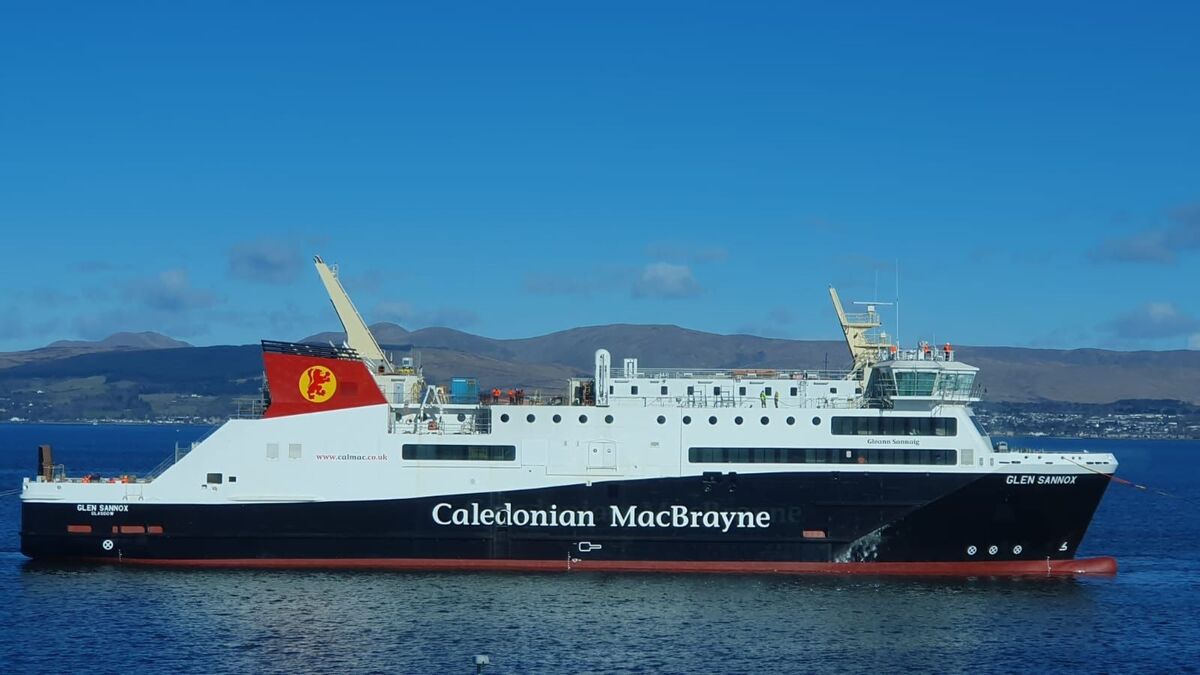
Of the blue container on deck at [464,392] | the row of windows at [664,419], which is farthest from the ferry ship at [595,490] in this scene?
the blue container on deck at [464,392]

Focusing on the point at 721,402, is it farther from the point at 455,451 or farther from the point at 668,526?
the point at 455,451

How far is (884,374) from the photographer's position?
37281 millimetres

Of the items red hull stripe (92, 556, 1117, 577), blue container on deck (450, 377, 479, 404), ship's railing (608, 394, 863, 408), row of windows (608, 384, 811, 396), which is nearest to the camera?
red hull stripe (92, 556, 1117, 577)

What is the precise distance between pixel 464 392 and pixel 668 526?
6914 mm

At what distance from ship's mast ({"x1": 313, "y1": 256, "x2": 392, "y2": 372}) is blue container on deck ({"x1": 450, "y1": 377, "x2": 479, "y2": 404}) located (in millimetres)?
2411

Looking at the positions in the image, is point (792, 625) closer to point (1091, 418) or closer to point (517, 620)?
point (517, 620)

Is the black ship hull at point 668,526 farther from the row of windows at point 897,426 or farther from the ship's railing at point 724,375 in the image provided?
the ship's railing at point 724,375

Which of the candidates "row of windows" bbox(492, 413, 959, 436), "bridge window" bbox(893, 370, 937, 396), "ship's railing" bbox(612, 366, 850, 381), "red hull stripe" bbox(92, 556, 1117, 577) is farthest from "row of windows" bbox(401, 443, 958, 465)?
"red hull stripe" bbox(92, 556, 1117, 577)

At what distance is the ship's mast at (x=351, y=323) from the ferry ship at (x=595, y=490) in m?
1.98

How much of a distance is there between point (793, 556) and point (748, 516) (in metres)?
1.63

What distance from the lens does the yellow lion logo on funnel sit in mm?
37188

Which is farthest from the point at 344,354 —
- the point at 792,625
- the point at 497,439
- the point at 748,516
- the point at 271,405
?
the point at 792,625

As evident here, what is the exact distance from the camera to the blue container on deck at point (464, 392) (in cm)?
3769

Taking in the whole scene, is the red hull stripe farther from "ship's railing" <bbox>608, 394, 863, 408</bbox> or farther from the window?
"ship's railing" <bbox>608, 394, 863, 408</bbox>
